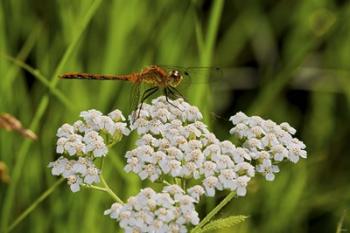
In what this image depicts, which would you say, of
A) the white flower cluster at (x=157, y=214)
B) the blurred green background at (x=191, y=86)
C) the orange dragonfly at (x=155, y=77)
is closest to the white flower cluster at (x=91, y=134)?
the white flower cluster at (x=157, y=214)

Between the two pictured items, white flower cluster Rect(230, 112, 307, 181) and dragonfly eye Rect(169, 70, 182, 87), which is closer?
white flower cluster Rect(230, 112, 307, 181)

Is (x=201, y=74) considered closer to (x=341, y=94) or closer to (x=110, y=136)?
(x=110, y=136)

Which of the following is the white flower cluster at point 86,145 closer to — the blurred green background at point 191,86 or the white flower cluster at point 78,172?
the white flower cluster at point 78,172

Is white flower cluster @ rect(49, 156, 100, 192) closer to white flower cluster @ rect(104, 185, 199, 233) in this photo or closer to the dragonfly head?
white flower cluster @ rect(104, 185, 199, 233)

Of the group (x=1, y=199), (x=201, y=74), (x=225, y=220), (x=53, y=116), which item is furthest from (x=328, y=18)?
(x=225, y=220)

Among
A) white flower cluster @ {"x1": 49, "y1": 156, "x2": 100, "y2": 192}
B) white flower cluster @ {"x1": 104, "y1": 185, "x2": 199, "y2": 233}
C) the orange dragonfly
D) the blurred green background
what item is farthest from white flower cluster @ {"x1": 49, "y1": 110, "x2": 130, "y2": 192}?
the blurred green background

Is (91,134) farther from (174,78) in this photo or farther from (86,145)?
(174,78)
